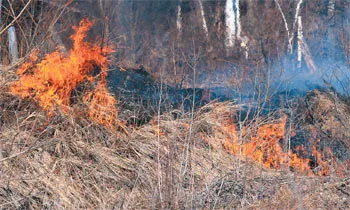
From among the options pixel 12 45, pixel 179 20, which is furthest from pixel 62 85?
pixel 179 20

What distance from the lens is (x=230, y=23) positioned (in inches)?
714

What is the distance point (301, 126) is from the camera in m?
8.30

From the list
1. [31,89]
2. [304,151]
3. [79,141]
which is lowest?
[304,151]

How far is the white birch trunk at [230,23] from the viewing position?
709 inches

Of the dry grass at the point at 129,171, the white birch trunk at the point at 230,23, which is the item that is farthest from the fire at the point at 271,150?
the white birch trunk at the point at 230,23

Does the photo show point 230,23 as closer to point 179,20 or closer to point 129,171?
point 179,20

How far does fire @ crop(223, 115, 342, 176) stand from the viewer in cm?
684

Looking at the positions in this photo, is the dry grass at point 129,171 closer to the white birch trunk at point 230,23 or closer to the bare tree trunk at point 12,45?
the bare tree trunk at point 12,45

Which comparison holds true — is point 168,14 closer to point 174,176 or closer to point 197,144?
point 197,144

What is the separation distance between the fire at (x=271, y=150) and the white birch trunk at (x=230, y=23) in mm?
10742

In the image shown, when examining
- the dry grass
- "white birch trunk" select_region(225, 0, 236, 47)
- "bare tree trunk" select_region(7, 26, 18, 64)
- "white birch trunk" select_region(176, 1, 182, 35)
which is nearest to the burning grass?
the dry grass

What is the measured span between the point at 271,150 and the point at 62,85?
2.94m

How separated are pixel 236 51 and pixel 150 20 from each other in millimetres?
5911

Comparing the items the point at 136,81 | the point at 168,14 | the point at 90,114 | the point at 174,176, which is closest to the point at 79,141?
the point at 90,114
